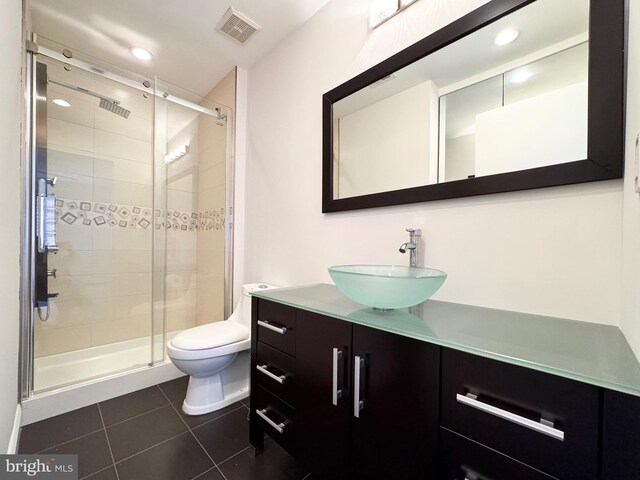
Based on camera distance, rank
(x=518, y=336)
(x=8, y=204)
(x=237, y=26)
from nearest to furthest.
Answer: (x=518, y=336)
(x=8, y=204)
(x=237, y=26)

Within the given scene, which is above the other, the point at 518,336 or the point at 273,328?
the point at 518,336

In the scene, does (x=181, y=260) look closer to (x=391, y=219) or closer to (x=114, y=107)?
(x=114, y=107)

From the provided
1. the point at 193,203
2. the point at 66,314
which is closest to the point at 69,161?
the point at 193,203

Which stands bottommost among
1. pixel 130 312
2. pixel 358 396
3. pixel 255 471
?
pixel 255 471

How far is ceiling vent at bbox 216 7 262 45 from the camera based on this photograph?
68.2 inches

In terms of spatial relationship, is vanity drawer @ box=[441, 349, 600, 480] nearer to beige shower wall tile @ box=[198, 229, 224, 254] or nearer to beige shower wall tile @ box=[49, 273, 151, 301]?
beige shower wall tile @ box=[198, 229, 224, 254]

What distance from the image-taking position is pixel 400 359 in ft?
2.49

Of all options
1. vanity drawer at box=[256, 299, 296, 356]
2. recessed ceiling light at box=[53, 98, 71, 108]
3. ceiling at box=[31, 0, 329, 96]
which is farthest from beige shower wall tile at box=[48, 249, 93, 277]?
vanity drawer at box=[256, 299, 296, 356]

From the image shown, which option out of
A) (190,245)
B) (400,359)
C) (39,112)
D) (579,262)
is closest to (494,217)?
(579,262)

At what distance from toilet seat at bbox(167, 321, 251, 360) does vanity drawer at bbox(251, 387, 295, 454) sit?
373 millimetres

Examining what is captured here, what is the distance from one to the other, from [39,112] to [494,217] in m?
2.62

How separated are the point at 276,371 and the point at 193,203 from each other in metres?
1.96

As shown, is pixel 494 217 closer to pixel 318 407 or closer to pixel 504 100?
pixel 504 100

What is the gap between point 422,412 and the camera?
0.71 metres
